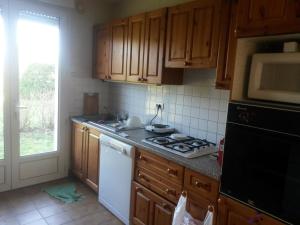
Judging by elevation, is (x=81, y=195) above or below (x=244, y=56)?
below

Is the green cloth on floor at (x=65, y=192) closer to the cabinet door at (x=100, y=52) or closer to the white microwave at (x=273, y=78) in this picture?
the cabinet door at (x=100, y=52)

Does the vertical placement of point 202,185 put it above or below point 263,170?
below

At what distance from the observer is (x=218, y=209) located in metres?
1.58

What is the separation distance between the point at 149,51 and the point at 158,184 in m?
1.31

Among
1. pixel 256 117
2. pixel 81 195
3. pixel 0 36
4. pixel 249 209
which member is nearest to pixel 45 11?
pixel 0 36

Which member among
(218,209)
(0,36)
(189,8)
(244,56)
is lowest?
(218,209)

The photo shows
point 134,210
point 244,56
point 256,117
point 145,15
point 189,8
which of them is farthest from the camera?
point 145,15

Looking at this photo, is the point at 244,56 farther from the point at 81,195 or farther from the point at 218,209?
the point at 81,195

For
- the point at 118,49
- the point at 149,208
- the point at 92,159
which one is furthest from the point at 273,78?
the point at 92,159

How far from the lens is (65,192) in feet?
9.78

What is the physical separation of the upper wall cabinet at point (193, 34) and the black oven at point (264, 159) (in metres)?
0.68

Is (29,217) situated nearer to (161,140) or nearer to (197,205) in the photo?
(161,140)

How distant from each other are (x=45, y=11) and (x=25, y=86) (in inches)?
37.2

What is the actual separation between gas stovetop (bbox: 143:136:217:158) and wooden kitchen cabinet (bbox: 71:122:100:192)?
0.87 meters
